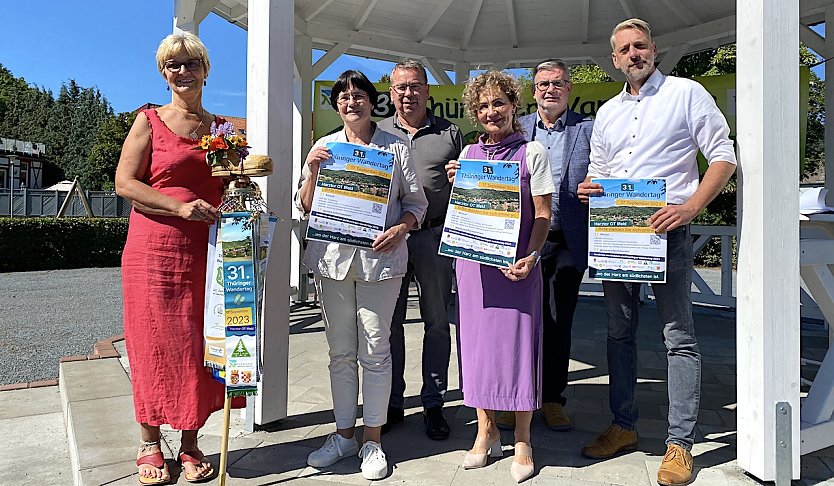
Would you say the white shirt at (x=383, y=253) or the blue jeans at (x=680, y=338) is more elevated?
the white shirt at (x=383, y=253)

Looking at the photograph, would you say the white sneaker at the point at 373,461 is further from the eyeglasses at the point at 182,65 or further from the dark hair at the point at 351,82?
the eyeglasses at the point at 182,65

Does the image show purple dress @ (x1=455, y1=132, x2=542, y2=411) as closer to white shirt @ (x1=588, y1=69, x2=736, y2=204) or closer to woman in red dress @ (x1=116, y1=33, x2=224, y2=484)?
white shirt @ (x1=588, y1=69, x2=736, y2=204)

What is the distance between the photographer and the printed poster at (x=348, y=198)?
249cm

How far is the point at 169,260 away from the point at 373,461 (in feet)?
4.18

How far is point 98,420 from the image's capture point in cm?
312

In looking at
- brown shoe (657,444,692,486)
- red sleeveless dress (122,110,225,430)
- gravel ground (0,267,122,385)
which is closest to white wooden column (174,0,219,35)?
red sleeveless dress (122,110,225,430)

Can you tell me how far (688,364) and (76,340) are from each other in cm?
612

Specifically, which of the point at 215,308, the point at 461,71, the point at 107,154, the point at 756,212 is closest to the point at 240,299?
the point at 215,308

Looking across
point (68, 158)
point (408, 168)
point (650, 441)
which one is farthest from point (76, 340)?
point (68, 158)

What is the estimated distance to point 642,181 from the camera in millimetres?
2432

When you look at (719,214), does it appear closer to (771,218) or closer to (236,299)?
(771,218)

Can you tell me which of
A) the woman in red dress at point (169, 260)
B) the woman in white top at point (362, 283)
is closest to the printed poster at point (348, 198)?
the woman in white top at point (362, 283)

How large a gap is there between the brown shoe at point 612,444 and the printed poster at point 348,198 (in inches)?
59.1

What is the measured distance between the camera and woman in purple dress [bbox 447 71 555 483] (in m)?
2.54
